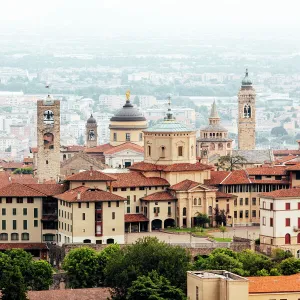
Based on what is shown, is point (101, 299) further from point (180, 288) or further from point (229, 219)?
point (229, 219)

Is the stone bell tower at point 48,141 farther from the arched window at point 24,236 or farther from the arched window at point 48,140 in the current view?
the arched window at point 24,236

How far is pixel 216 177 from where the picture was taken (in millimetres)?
82875

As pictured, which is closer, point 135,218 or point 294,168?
point 135,218

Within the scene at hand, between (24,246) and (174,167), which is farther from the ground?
(174,167)

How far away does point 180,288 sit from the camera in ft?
191

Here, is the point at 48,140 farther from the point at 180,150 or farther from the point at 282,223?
the point at 282,223

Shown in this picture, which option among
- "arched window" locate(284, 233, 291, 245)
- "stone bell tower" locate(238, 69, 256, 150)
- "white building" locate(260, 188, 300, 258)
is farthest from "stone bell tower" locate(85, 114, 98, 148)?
"arched window" locate(284, 233, 291, 245)

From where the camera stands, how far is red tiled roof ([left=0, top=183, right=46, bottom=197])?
75750 mm

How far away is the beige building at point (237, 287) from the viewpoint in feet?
175

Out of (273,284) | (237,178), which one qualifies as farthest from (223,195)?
(273,284)

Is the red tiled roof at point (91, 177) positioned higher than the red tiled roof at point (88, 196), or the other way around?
the red tiled roof at point (91, 177)

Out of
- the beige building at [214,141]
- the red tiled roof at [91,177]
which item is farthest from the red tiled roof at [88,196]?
the beige building at [214,141]

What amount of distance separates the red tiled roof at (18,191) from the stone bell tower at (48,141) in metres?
14.0

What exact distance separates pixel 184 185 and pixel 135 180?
215 cm
